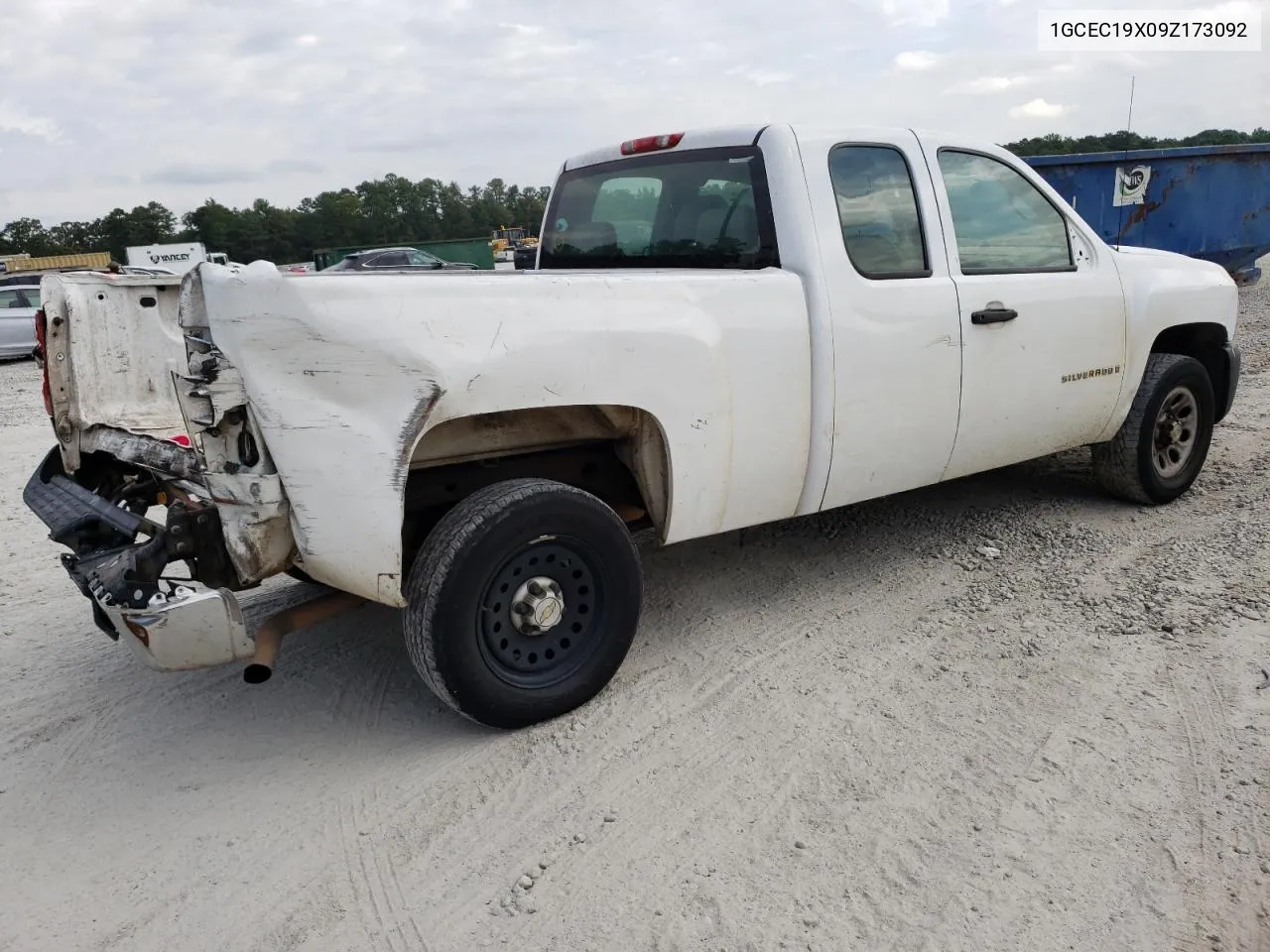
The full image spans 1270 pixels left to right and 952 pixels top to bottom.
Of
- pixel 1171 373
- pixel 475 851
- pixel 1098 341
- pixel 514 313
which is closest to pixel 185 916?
pixel 475 851

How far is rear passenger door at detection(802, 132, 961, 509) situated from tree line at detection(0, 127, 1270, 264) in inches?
2500

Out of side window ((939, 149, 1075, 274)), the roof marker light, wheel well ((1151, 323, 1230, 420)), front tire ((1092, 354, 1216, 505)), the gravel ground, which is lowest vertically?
the gravel ground

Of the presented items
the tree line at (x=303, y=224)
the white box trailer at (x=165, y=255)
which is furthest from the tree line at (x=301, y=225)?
the white box trailer at (x=165, y=255)

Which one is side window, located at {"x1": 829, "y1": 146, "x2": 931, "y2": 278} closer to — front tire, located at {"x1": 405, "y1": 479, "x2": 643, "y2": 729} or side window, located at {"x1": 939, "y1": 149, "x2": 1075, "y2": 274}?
side window, located at {"x1": 939, "y1": 149, "x2": 1075, "y2": 274}

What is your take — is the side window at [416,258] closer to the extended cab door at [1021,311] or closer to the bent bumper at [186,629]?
the extended cab door at [1021,311]

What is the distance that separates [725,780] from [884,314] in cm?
193

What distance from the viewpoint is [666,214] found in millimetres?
4262

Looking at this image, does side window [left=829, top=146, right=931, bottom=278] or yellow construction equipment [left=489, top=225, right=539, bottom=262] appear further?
yellow construction equipment [left=489, top=225, right=539, bottom=262]

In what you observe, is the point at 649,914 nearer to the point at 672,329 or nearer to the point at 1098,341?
the point at 672,329

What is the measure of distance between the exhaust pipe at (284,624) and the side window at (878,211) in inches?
92.0

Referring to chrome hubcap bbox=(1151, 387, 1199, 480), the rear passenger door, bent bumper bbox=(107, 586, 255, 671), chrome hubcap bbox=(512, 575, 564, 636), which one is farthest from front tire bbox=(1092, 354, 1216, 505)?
bent bumper bbox=(107, 586, 255, 671)

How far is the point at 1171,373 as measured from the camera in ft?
17.0

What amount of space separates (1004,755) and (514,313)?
208cm

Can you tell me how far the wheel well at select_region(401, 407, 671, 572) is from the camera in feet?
10.9
